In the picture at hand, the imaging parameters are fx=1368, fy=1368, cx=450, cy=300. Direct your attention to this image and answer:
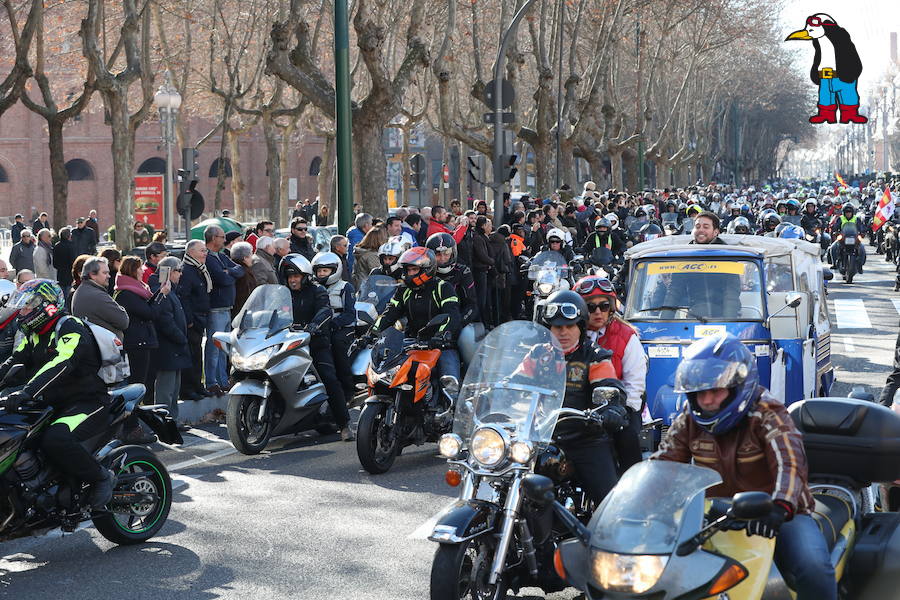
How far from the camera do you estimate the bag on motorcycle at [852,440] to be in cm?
561

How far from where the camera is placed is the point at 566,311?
22.0 ft

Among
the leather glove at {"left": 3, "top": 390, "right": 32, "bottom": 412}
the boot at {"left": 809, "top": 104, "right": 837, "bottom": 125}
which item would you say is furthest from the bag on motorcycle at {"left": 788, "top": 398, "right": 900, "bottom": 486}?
the boot at {"left": 809, "top": 104, "right": 837, "bottom": 125}

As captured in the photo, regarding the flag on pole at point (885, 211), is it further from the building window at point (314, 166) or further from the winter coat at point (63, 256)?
the building window at point (314, 166)

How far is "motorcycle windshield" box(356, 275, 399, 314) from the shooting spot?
14.9 meters

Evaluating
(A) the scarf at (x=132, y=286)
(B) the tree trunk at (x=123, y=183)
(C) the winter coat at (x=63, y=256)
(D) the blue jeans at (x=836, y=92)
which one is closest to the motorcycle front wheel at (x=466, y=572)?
(A) the scarf at (x=132, y=286)

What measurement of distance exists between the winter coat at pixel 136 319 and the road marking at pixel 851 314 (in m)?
12.1

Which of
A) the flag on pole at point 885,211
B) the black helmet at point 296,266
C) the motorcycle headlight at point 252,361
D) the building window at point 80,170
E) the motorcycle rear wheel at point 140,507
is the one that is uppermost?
the building window at point 80,170

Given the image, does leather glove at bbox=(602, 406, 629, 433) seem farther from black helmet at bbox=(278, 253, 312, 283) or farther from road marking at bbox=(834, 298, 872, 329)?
road marking at bbox=(834, 298, 872, 329)

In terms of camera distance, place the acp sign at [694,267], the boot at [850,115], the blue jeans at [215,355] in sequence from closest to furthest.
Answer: the acp sign at [694,267] → the blue jeans at [215,355] → the boot at [850,115]

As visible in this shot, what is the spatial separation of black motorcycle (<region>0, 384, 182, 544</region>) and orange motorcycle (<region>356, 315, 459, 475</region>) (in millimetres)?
1964

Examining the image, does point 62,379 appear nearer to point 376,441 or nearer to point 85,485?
point 85,485

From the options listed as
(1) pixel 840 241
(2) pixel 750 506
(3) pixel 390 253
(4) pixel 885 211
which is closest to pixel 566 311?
(2) pixel 750 506

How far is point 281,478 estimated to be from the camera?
10.2 meters

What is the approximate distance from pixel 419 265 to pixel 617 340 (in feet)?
11.5
